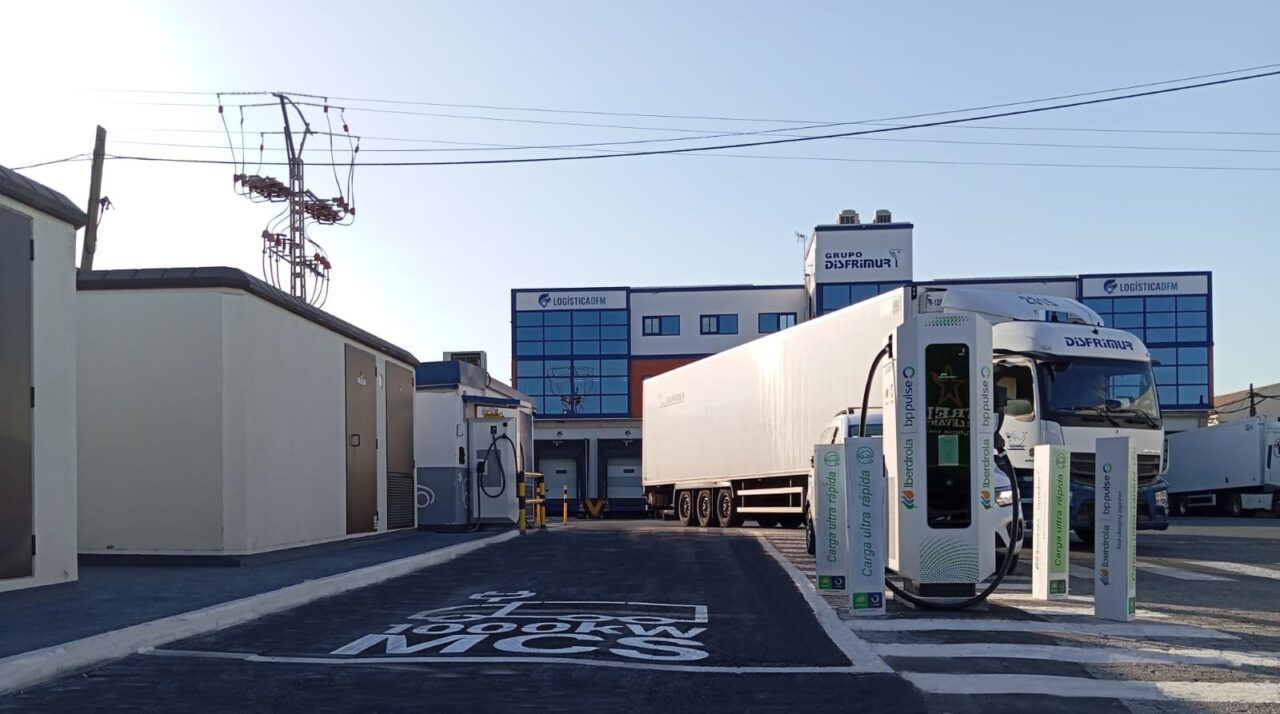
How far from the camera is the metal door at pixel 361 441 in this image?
1895 cm

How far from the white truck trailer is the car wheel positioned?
19.0m

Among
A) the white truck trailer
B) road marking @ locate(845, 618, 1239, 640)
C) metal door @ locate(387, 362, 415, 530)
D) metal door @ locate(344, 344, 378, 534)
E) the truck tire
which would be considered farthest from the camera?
the white truck trailer

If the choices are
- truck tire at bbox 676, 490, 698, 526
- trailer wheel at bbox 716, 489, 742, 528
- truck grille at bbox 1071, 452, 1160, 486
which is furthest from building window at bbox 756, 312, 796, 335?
truck grille at bbox 1071, 452, 1160, 486

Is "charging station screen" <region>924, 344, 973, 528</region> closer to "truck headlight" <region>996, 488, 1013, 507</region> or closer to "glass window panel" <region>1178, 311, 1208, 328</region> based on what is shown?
"truck headlight" <region>996, 488, 1013, 507</region>

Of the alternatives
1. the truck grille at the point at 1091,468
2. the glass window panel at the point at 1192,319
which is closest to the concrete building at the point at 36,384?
the truck grille at the point at 1091,468

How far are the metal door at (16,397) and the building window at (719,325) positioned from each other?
150ft

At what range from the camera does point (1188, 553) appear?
18.2 m

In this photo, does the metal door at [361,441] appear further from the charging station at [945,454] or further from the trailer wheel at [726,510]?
the charging station at [945,454]

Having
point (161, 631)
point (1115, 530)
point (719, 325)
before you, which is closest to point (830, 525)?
point (1115, 530)

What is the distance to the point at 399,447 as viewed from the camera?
72.6 feet

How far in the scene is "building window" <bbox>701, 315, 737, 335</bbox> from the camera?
2199 inches

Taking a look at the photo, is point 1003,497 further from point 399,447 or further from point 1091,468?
point 399,447

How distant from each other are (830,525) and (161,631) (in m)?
6.12

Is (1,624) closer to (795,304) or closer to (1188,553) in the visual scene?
(1188,553)
